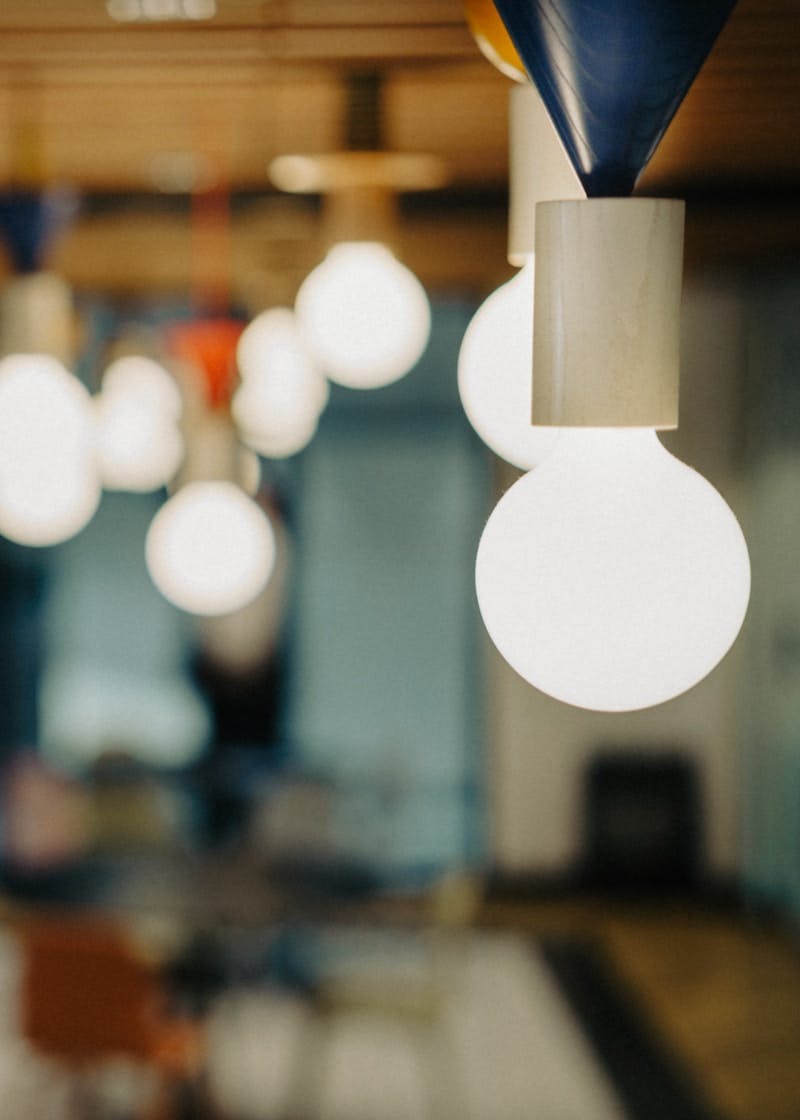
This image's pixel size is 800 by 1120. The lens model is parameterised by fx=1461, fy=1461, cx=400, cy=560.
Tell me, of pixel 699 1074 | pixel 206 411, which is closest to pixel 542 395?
pixel 206 411

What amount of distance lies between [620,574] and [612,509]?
0.10 feet

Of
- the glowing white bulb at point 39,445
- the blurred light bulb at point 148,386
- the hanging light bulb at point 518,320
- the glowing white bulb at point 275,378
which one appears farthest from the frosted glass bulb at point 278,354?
the hanging light bulb at point 518,320

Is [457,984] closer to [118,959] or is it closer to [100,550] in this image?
[118,959]

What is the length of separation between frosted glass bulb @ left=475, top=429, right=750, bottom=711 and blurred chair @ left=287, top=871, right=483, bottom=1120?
13.5ft

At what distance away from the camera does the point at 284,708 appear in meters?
8.35

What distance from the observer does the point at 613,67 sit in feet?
2.25

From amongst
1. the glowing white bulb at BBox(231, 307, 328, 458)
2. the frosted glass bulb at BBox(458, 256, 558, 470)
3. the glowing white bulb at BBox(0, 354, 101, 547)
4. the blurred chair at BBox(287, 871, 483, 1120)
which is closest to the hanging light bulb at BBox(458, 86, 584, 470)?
the frosted glass bulb at BBox(458, 256, 558, 470)

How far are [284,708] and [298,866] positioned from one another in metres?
3.54

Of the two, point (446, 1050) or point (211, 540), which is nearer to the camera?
point (211, 540)

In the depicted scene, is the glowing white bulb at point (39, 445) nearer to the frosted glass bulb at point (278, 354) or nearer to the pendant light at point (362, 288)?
the pendant light at point (362, 288)

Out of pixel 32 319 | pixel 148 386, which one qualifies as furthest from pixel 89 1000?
pixel 32 319

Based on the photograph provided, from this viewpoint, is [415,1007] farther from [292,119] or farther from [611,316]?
[611,316]

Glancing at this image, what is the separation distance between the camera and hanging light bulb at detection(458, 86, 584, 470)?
101 cm

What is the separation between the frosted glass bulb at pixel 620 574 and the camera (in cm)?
67
